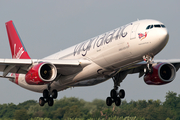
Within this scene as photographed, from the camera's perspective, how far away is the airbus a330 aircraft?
2223cm

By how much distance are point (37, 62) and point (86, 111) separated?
71.2 feet

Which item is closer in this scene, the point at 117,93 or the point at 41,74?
the point at 41,74

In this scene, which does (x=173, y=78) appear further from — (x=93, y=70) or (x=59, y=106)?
(x=59, y=106)

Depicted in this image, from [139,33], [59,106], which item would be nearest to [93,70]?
[139,33]

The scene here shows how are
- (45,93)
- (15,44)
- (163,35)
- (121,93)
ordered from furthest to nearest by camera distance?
(15,44)
(121,93)
(45,93)
(163,35)

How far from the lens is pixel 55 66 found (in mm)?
26203

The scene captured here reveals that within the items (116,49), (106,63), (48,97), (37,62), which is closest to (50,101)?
(48,97)

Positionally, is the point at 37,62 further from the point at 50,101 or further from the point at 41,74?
the point at 50,101

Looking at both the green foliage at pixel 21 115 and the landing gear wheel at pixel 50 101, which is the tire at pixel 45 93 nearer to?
the landing gear wheel at pixel 50 101

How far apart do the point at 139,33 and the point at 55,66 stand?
762cm

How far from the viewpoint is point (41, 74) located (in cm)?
2495

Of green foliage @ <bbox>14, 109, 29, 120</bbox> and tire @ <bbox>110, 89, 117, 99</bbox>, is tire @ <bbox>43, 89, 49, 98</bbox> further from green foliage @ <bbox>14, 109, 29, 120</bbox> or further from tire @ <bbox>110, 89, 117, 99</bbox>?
green foliage @ <bbox>14, 109, 29, 120</bbox>

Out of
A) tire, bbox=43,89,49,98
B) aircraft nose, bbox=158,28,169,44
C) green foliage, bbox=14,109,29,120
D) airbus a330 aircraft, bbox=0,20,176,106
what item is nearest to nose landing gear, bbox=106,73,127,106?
airbus a330 aircraft, bbox=0,20,176,106

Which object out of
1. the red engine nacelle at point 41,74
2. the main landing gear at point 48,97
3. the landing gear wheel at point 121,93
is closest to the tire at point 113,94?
the landing gear wheel at point 121,93
